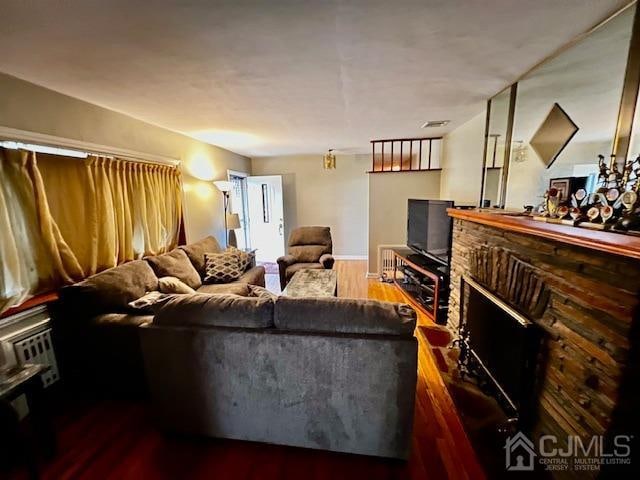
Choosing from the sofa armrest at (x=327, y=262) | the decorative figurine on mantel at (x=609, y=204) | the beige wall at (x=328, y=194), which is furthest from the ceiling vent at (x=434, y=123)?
the beige wall at (x=328, y=194)

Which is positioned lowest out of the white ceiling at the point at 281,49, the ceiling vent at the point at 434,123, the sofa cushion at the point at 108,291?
the sofa cushion at the point at 108,291

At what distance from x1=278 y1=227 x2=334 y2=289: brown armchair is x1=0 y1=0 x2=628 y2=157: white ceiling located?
2.21 m

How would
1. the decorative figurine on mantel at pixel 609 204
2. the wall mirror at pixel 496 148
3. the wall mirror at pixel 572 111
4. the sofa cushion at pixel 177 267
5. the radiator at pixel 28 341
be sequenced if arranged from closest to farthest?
the decorative figurine on mantel at pixel 609 204 → the wall mirror at pixel 572 111 → the radiator at pixel 28 341 → the wall mirror at pixel 496 148 → the sofa cushion at pixel 177 267

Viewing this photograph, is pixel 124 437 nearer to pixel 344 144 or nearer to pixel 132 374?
pixel 132 374

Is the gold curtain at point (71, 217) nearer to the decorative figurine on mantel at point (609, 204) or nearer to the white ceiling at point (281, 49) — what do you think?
the white ceiling at point (281, 49)

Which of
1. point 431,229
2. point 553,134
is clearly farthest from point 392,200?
point 553,134

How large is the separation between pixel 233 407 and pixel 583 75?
2691mm

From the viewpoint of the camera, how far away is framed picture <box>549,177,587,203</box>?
1402 millimetres

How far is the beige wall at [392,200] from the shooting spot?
4430mm

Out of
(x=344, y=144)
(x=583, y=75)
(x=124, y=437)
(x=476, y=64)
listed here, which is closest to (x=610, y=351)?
(x=583, y=75)

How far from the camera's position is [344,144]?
15.2ft

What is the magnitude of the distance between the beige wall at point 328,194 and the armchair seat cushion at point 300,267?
2056 mm

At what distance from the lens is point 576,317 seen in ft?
3.99

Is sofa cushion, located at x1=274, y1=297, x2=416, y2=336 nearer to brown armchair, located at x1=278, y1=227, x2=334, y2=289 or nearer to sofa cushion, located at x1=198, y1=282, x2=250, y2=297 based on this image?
sofa cushion, located at x1=198, y1=282, x2=250, y2=297
